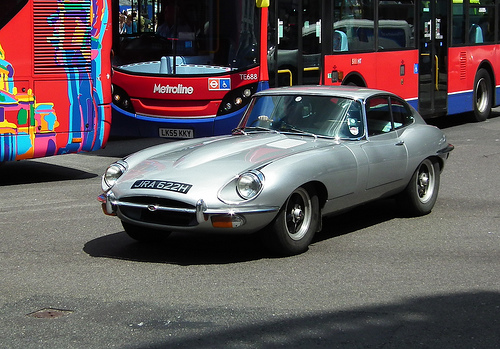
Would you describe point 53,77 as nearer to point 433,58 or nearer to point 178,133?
point 178,133

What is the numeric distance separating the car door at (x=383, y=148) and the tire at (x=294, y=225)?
2.65ft

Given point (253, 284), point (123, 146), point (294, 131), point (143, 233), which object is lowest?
point (253, 284)

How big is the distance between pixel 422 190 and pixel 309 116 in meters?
1.53

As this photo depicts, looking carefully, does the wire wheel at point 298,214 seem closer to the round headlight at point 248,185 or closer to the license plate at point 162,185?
the round headlight at point 248,185

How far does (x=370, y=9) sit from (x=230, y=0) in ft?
9.79

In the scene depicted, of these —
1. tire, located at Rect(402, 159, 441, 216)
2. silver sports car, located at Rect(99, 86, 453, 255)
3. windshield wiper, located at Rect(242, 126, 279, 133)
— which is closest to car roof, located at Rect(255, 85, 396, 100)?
silver sports car, located at Rect(99, 86, 453, 255)

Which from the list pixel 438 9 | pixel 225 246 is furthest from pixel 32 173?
pixel 438 9

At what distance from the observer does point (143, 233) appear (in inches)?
283

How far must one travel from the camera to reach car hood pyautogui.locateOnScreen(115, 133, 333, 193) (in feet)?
21.8

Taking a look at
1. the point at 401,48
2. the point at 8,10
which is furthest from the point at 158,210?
the point at 401,48

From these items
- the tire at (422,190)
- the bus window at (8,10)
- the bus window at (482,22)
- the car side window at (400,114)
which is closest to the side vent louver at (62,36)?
the bus window at (8,10)

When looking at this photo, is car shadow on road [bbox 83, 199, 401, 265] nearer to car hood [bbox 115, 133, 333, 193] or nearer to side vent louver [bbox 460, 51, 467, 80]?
car hood [bbox 115, 133, 333, 193]

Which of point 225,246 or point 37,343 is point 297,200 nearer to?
point 225,246

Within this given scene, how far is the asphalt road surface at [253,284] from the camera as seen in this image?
4.89m
